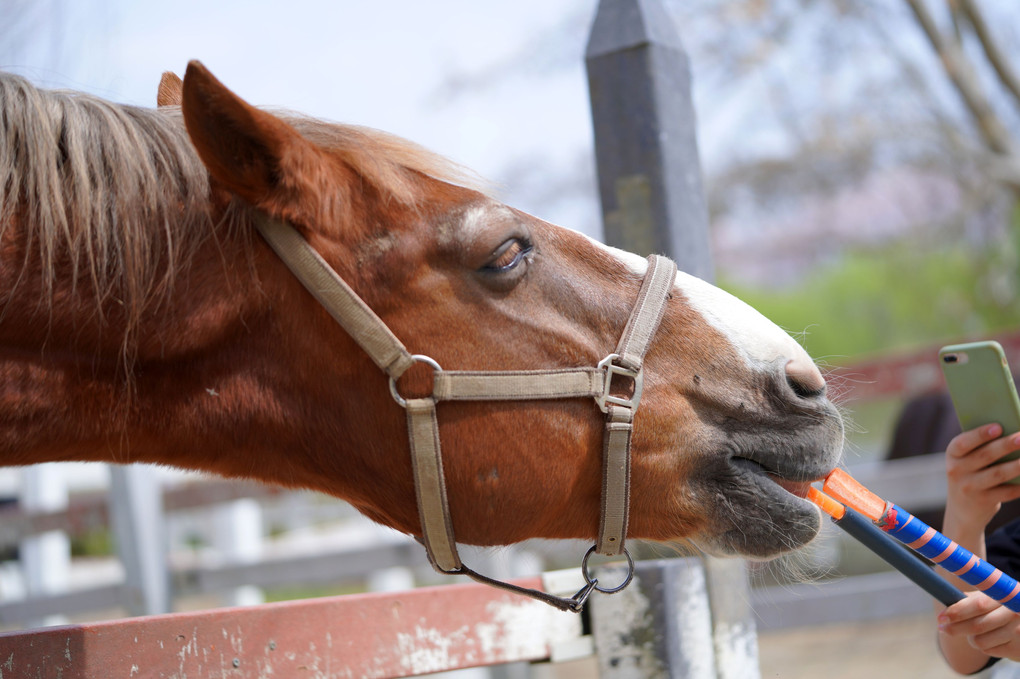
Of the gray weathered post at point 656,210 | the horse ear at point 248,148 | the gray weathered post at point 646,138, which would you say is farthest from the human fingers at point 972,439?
the horse ear at point 248,148

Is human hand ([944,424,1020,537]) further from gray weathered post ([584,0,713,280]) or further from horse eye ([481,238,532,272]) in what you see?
horse eye ([481,238,532,272])


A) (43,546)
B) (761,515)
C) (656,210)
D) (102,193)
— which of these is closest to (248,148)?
(102,193)

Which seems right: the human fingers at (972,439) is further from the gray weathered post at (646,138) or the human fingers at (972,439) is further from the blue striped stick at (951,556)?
the gray weathered post at (646,138)

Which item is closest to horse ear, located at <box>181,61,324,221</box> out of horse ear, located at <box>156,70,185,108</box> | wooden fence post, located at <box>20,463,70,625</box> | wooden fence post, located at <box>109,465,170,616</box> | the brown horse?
the brown horse

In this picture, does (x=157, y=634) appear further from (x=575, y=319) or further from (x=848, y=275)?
(x=848, y=275)

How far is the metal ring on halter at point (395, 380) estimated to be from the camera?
1490mm

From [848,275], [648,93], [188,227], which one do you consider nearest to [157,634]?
[188,227]

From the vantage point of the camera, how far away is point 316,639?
62.9 inches

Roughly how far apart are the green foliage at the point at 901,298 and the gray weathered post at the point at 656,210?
716 inches

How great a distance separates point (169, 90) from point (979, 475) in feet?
6.47

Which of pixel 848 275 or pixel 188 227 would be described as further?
pixel 848 275

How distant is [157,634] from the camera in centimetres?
147

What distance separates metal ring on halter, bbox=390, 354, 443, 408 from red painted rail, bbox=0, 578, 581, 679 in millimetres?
420

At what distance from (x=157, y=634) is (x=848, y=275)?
32.4 meters
